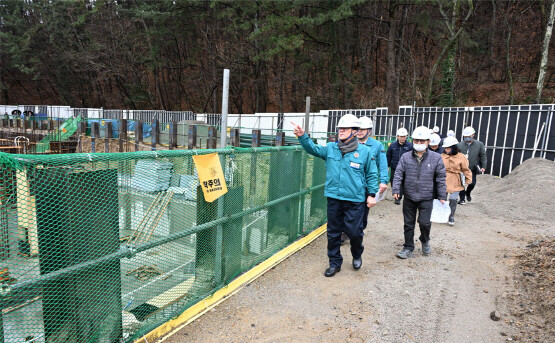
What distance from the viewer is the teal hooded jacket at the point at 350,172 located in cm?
446

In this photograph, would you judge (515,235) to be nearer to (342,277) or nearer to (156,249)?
(342,277)

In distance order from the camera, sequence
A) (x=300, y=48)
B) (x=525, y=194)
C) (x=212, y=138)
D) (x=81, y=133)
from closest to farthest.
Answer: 1. (x=525, y=194)
2. (x=212, y=138)
3. (x=81, y=133)
4. (x=300, y=48)

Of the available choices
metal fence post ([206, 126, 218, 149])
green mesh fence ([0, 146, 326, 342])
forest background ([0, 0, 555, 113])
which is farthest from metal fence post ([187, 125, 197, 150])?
green mesh fence ([0, 146, 326, 342])

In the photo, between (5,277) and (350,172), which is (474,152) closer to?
(350,172)

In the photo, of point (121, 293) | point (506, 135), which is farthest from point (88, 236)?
point (506, 135)

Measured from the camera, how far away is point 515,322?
12.1 feet

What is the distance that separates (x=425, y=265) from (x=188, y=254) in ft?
10.8

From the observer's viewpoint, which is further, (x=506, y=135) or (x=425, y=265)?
(x=506, y=135)

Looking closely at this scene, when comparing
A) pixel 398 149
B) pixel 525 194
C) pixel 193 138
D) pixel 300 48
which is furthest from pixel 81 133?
pixel 525 194

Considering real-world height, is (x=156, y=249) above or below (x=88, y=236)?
below

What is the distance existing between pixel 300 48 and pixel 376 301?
30.9 m

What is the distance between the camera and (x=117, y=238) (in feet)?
9.55

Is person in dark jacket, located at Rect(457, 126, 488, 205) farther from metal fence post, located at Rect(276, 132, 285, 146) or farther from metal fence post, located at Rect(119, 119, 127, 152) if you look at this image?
metal fence post, located at Rect(119, 119, 127, 152)

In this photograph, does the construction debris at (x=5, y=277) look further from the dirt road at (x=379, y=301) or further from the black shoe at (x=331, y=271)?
the black shoe at (x=331, y=271)
